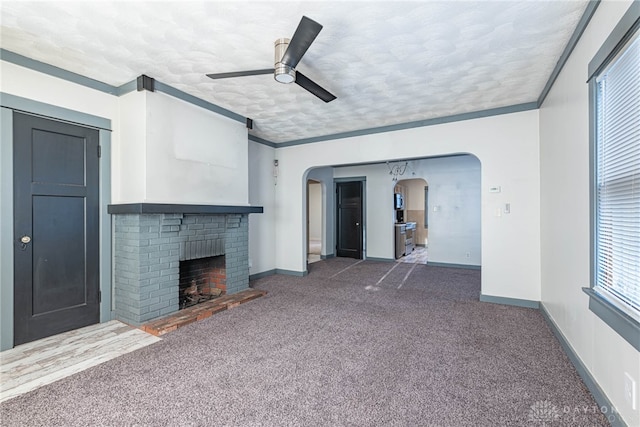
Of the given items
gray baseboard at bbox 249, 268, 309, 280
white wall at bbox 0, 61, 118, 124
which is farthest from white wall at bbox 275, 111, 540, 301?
white wall at bbox 0, 61, 118, 124

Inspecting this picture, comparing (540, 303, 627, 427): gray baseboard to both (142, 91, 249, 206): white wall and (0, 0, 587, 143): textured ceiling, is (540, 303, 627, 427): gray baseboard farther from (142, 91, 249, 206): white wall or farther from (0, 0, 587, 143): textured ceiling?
(142, 91, 249, 206): white wall

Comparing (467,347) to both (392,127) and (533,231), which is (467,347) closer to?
(533,231)

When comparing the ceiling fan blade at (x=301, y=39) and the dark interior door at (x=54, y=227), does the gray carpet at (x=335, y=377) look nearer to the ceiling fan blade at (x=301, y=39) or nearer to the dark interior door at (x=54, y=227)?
the dark interior door at (x=54, y=227)

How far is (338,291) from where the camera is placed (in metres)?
4.46

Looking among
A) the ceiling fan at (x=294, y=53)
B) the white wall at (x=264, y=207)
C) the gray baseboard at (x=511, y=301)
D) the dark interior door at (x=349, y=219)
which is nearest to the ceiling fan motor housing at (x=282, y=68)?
the ceiling fan at (x=294, y=53)

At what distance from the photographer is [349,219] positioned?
7.77 meters

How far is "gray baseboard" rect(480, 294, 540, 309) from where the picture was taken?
3.62m

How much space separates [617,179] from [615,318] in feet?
2.49

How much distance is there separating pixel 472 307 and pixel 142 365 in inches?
141

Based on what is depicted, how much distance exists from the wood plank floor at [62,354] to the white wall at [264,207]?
2.38m

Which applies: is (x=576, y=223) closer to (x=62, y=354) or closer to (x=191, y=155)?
(x=191, y=155)

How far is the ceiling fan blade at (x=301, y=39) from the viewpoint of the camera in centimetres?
184

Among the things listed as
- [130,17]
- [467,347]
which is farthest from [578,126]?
[130,17]

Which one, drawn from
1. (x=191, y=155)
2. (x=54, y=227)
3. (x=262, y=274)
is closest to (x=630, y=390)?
(x=191, y=155)
